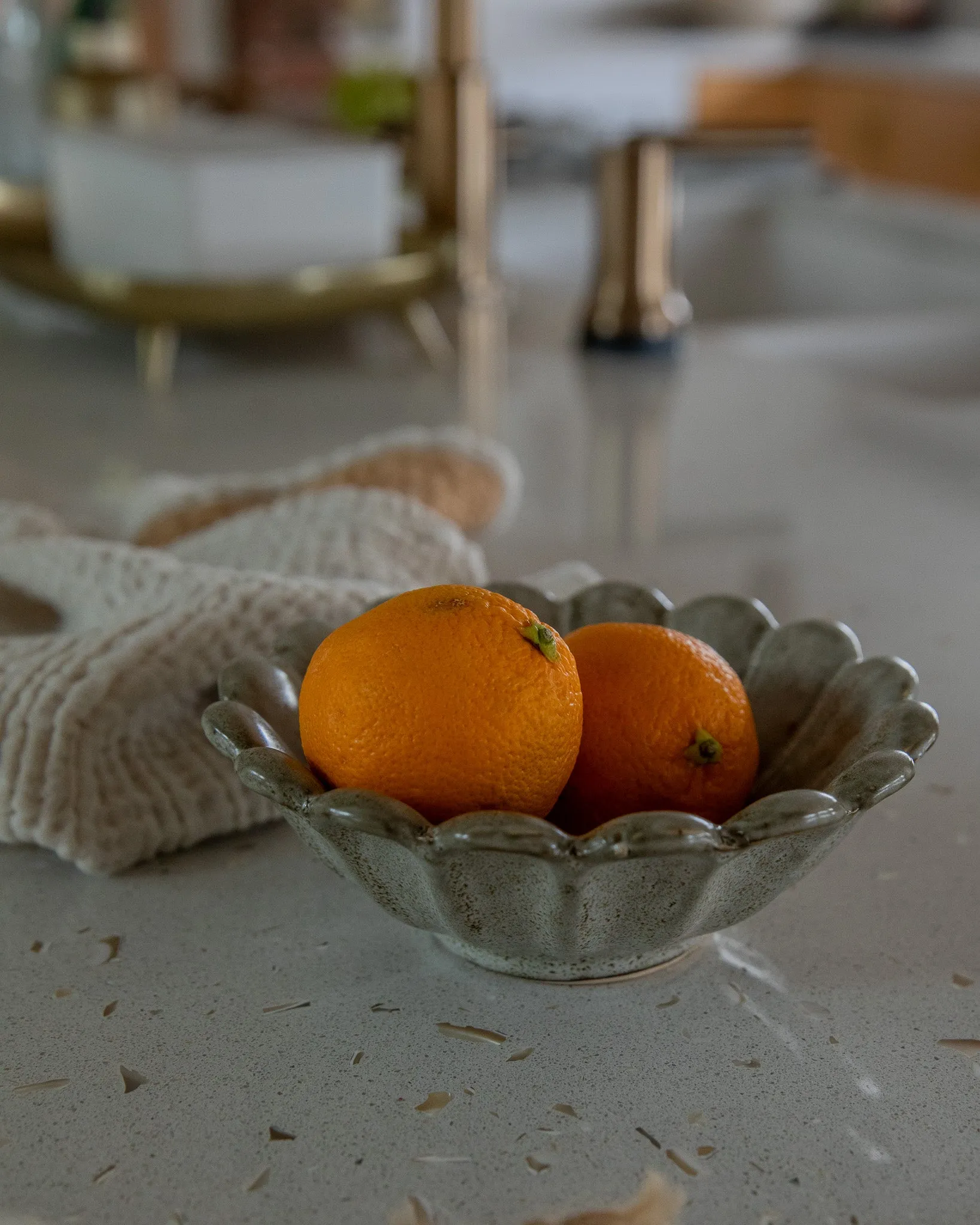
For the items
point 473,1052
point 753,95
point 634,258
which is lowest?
point 473,1052

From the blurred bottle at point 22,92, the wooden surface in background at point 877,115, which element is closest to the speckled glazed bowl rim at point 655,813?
the blurred bottle at point 22,92

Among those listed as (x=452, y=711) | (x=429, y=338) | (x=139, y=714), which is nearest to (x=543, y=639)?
(x=452, y=711)

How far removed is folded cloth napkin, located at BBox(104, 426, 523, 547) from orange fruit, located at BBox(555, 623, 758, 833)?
32cm

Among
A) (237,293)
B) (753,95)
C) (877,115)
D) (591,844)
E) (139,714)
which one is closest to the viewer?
(591,844)

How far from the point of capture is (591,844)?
0.35m

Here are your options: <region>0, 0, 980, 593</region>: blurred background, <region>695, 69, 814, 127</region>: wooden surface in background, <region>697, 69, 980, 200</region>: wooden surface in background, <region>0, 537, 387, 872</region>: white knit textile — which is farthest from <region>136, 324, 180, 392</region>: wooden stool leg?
<region>695, 69, 814, 127</region>: wooden surface in background

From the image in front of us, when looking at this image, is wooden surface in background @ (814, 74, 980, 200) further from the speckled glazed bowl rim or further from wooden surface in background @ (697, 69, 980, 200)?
the speckled glazed bowl rim

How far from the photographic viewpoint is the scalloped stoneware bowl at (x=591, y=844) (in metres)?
0.35

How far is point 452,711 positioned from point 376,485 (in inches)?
14.4

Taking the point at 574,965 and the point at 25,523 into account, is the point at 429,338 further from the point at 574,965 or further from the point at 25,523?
the point at 574,965

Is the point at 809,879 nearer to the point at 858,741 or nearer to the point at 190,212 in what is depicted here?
the point at 858,741

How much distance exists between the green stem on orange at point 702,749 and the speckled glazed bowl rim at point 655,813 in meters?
0.02

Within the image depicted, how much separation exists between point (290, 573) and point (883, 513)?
460 mm

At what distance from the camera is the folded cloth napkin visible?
727 millimetres
